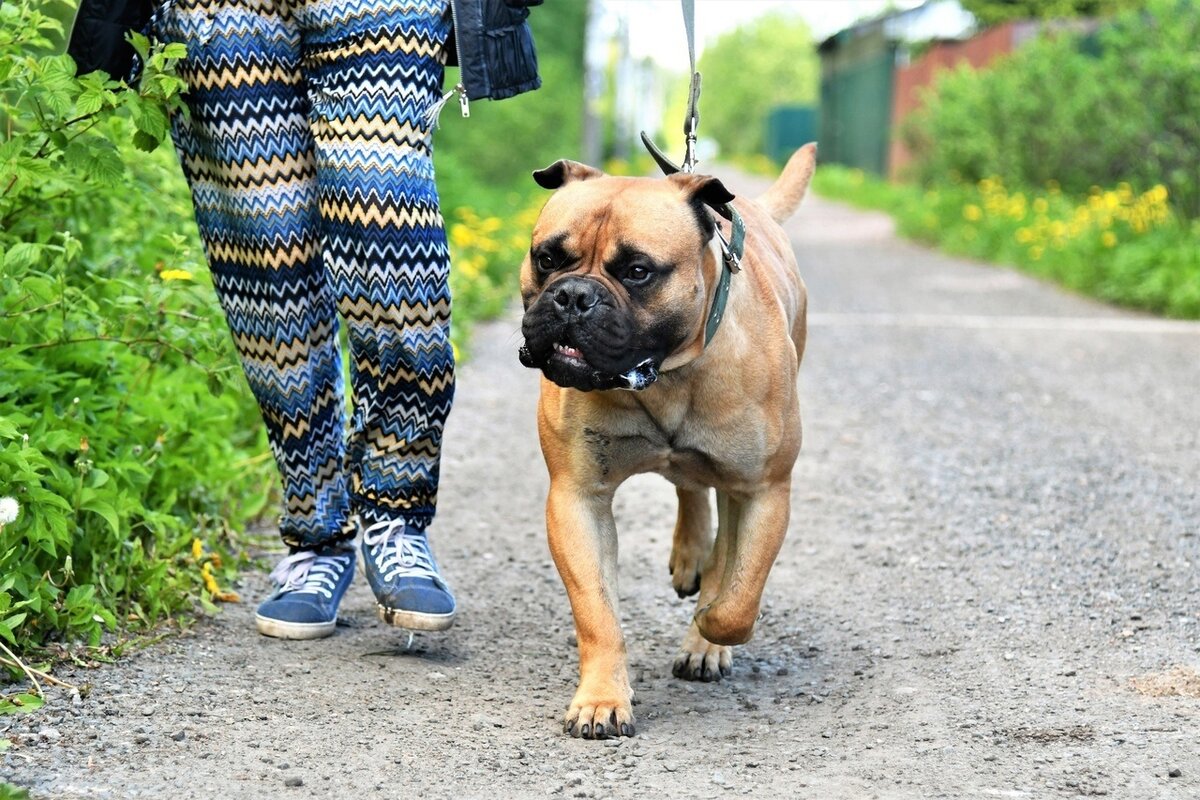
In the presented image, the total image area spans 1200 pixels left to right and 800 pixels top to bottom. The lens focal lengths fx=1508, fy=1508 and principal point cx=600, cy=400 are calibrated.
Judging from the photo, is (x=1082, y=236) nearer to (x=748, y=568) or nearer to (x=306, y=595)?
(x=748, y=568)

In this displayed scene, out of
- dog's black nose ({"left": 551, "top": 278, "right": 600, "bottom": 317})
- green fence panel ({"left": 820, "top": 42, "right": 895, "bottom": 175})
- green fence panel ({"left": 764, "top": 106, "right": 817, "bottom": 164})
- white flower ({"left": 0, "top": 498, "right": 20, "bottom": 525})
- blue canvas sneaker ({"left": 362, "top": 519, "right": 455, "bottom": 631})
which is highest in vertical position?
dog's black nose ({"left": 551, "top": 278, "right": 600, "bottom": 317})

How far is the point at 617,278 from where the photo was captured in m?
2.94

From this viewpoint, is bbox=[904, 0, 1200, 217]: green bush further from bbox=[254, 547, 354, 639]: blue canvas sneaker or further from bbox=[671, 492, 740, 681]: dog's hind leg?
bbox=[254, 547, 354, 639]: blue canvas sneaker

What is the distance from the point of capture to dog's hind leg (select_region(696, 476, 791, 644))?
3160 millimetres

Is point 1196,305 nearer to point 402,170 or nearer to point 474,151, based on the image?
point 402,170

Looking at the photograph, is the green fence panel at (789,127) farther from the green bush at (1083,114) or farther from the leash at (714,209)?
the leash at (714,209)

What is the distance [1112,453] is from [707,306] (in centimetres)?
322

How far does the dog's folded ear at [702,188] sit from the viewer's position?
300 cm

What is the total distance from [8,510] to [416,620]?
90 centimetres

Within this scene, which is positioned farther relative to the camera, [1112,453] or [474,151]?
[474,151]

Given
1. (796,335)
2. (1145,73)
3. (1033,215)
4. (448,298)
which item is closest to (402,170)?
(448,298)

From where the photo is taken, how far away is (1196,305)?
9.58m

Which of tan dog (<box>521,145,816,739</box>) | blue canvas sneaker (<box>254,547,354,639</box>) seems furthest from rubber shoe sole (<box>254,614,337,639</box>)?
tan dog (<box>521,145,816,739</box>)

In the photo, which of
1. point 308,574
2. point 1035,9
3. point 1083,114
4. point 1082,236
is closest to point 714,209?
point 308,574
